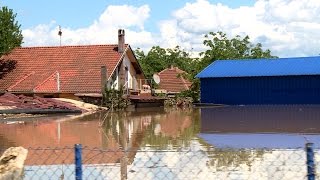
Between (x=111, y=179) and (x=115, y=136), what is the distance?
8.49 meters

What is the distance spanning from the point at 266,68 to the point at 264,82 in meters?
1.64

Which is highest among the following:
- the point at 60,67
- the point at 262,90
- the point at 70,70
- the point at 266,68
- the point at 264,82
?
the point at 60,67

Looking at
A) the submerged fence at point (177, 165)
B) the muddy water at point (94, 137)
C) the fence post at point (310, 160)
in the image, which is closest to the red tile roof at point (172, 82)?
the muddy water at point (94, 137)

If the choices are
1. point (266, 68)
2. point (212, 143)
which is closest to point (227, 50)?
point (266, 68)

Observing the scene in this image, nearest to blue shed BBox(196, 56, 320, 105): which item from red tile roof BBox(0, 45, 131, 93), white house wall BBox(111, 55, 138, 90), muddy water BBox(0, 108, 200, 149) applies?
white house wall BBox(111, 55, 138, 90)

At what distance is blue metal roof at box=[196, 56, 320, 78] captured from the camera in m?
37.8

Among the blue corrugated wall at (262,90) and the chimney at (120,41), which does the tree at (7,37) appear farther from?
the blue corrugated wall at (262,90)

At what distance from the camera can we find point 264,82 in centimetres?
3844

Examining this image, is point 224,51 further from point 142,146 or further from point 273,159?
point 273,159

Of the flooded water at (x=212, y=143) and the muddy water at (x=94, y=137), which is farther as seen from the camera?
the muddy water at (x=94, y=137)

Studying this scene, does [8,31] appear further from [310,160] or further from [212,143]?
[310,160]

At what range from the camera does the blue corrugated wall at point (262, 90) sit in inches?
1460

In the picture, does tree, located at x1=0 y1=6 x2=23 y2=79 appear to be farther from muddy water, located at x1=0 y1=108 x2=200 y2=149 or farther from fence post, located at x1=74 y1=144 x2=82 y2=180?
fence post, located at x1=74 y1=144 x2=82 y2=180

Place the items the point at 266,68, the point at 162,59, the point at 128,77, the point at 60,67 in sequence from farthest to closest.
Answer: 1. the point at 162,59
2. the point at 128,77
3. the point at 60,67
4. the point at 266,68
